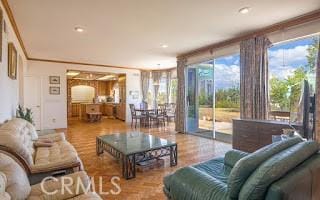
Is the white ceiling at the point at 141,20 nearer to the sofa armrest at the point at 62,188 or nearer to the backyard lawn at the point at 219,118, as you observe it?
the backyard lawn at the point at 219,118

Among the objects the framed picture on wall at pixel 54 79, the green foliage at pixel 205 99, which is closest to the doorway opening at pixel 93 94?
the framed picture on wall at pixel 54 79

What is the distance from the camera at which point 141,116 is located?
816 centimetres

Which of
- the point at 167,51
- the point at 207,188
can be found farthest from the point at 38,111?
the point at 207,188

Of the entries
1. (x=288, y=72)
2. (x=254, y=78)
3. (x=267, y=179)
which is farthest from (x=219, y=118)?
(x=267, y=179)

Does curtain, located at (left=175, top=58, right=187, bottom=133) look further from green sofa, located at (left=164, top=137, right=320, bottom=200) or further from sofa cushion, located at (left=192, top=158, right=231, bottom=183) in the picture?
green sofa, located at (left=164, top=137, right=320, bottom=200)

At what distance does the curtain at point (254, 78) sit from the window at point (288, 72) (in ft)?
0.64

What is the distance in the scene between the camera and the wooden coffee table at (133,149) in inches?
120

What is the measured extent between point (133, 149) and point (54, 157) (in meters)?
1.10

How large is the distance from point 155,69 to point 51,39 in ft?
18.4

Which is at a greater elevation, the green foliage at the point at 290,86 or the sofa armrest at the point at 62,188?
the green foliage at the point at 290,86

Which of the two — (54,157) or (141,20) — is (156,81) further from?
(54,157)

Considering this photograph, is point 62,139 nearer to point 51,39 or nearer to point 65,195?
point 65,195

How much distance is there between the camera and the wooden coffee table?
10.0ft

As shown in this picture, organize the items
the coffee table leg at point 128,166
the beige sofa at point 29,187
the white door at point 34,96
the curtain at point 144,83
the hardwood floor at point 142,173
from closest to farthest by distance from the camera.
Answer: the beige sofa at point 29,187, the hardwood floor at point 142,173, the coffee table leg at point 128,166, the white door at point 34,96, the curtain at point 144,83
